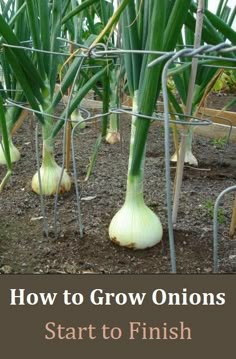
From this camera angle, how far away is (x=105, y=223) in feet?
Answer: 4.02

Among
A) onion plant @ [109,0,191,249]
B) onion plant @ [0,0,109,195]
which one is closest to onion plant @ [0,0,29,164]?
onion plant @ [0,0,109,195]

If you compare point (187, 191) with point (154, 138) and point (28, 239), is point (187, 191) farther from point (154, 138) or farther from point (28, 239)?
point (154, 138)

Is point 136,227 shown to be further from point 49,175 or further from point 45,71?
point 45,71

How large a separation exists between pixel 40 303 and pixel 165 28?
54 cm

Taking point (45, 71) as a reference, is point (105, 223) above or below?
below

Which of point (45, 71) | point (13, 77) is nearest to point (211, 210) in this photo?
point (45, 71)

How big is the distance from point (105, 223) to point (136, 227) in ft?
0.61

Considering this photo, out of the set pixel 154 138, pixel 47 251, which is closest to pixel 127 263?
pixel 47 251

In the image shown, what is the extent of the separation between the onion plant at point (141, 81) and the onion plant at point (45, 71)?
0.47 ft

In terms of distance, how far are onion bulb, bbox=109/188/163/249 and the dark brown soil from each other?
1.1 inches

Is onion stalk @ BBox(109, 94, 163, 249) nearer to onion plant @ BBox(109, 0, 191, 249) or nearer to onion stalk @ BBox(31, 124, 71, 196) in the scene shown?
onion plant @ BBox(109, 0, 191, 249)

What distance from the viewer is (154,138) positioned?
2283 millimetres

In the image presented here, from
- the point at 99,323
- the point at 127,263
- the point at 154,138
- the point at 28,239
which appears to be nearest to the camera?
the point at 99,323

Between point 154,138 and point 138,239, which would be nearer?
point 138,239
